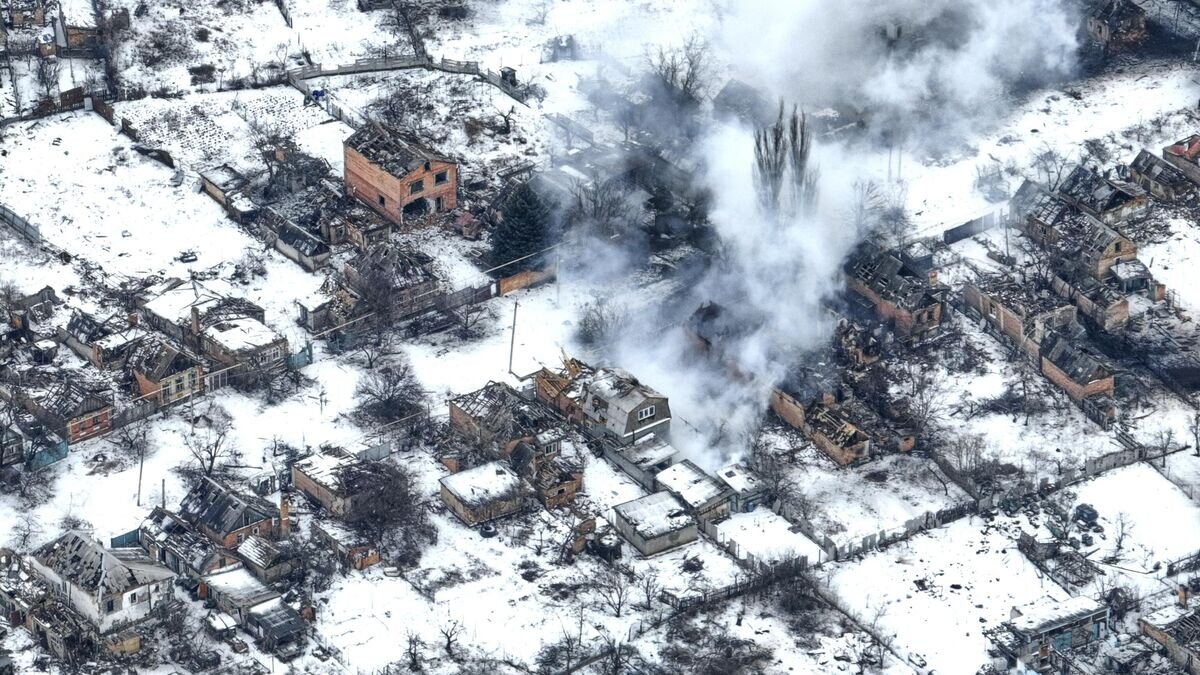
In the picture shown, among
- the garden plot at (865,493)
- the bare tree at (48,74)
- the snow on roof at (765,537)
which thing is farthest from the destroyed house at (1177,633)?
the bare tree at (48,74)

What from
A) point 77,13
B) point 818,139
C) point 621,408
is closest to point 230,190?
point 77,13

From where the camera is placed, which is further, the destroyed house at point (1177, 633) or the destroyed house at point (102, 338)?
the destroyed house at point (102, 338)

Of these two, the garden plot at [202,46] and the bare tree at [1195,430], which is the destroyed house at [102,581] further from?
the bare tree at [1195,430]

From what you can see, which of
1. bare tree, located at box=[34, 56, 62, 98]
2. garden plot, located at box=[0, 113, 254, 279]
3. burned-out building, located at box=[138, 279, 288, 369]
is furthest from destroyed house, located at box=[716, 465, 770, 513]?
bare tree, located at box=[34, 56, 62, 98]

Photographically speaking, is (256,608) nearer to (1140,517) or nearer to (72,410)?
(72,410)

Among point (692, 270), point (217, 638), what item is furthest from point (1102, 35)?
point (217, 638)

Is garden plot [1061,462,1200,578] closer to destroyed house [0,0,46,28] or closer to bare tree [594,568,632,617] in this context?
bare tree [594,568,632,617]
